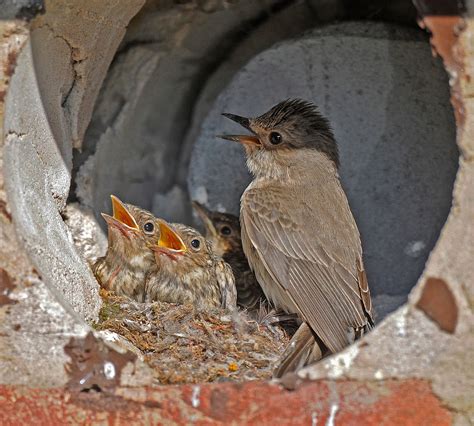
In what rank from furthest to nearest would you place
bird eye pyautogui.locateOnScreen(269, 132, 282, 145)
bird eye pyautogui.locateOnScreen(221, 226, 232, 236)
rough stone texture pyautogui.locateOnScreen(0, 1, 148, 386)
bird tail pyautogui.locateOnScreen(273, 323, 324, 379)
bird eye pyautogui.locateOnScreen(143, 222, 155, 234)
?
bird eye pyautogui.locateOnScreen(221, 226, 232, 236) < bird eye pyautogui.locateOnScreen(269, 132, 282, 145) < bird eye pyautogui.locateOnScreen(143, 222, 155, 234) < bird tail pyautogui.locateOnScreen(273, 323, 324, 379) < rough stone texture pyautogui.locateOnScreen(0, 1, 148, 386)

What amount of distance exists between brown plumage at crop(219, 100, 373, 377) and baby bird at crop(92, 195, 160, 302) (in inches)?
26.3

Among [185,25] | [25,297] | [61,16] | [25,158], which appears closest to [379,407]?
[25,297]

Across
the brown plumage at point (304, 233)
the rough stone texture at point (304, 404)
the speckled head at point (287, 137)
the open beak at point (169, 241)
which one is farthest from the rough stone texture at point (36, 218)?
the speckled head at point (287, 137)

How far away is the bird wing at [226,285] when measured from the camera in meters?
6.55

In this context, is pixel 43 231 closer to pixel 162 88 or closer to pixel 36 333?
pixel 36 333

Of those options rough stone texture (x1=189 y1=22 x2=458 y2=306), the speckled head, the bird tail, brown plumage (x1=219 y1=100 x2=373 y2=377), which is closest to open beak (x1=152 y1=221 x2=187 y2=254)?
brown plumage (x1=219 y1=100 x2=373 y2=377)

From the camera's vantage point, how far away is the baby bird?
6488mm

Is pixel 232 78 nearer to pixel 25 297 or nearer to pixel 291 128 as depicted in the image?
pixel 291 128

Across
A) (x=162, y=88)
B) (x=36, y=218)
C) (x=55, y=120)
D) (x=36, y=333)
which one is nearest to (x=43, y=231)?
(x=36, y=218)

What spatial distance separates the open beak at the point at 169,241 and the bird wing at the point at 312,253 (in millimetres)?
440

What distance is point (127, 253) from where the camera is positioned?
6.54m

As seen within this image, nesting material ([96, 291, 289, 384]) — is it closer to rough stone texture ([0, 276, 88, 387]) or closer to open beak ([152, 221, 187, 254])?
open beak ([152, 221, 187, 254])

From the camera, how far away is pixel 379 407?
4398mm

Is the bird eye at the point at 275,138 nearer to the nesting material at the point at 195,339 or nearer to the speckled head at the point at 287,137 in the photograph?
the speckled head at the point at 287,137
